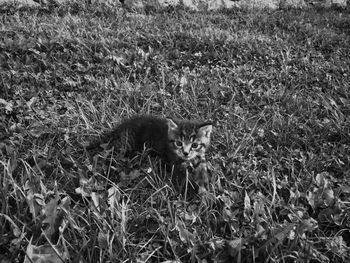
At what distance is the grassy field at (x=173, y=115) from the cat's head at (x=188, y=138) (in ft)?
0.93

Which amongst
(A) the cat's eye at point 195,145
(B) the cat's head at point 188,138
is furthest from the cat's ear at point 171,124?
(A) the cat's eye at point 195,145

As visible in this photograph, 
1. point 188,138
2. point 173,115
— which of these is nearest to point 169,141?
point 188,138

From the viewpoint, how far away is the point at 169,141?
4.24 meters

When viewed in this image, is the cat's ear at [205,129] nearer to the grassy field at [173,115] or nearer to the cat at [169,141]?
the cat at [169,141]

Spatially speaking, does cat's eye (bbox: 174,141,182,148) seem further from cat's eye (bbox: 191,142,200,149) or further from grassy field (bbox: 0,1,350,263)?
grassy field (bbox: 0,1,350,263)

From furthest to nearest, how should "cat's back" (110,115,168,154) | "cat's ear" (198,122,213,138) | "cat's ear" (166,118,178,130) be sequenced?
1. "cat's back" (110,115,168,154)
2. "cat's ear" (166,118,178,130)
3. "cat's ear" (198,122,213,138)

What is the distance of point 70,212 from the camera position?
312 centimetres

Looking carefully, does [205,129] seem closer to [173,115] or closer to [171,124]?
[171,124]

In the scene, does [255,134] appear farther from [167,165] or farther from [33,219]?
[33,219]

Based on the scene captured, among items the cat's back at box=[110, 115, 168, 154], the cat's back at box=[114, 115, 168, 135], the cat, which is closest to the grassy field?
the cat

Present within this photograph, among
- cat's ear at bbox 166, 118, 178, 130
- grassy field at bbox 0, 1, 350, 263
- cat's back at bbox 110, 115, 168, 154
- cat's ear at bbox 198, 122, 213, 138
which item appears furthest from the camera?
cat's back at bbox 110, 115, 168, 154

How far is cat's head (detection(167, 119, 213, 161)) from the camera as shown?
4.05 metres

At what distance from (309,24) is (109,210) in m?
9.21

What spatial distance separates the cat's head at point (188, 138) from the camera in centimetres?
405
